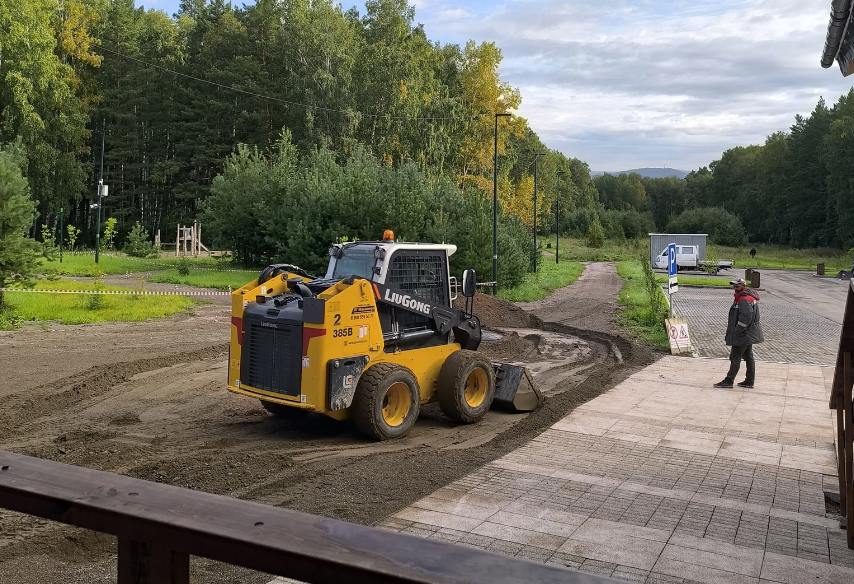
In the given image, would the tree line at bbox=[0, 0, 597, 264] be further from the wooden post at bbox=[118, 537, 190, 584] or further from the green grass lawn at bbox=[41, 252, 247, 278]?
the wooden post at bbox=[118, 537, 190, 584]

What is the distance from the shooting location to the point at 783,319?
88.1ft

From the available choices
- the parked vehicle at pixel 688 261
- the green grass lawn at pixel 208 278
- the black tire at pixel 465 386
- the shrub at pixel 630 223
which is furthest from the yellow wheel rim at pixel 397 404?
the shrub at pixel 630 223

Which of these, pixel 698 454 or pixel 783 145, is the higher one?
pixel 783 145

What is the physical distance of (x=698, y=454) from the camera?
9734 millimetres

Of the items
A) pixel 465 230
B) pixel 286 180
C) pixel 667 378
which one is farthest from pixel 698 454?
pixel 286 180

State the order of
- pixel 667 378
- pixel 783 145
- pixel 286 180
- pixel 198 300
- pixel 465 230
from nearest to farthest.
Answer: pixel 667 378 < pixel 198 300 < pixel 465 230 < pixel 286 180 < pixel 783 145

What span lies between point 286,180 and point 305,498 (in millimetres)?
31476

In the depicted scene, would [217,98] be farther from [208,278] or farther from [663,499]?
[663,499]

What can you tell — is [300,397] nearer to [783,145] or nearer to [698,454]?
[698,454]

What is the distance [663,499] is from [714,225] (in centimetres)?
10516

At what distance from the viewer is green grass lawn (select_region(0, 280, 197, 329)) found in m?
20.3

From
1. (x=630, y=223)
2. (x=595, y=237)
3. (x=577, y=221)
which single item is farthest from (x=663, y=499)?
(x=630, y=223)

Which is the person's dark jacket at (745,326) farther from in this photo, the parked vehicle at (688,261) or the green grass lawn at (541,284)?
the parked vehicle at (688,261)

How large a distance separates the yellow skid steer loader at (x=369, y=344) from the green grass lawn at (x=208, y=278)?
65.7 feet
